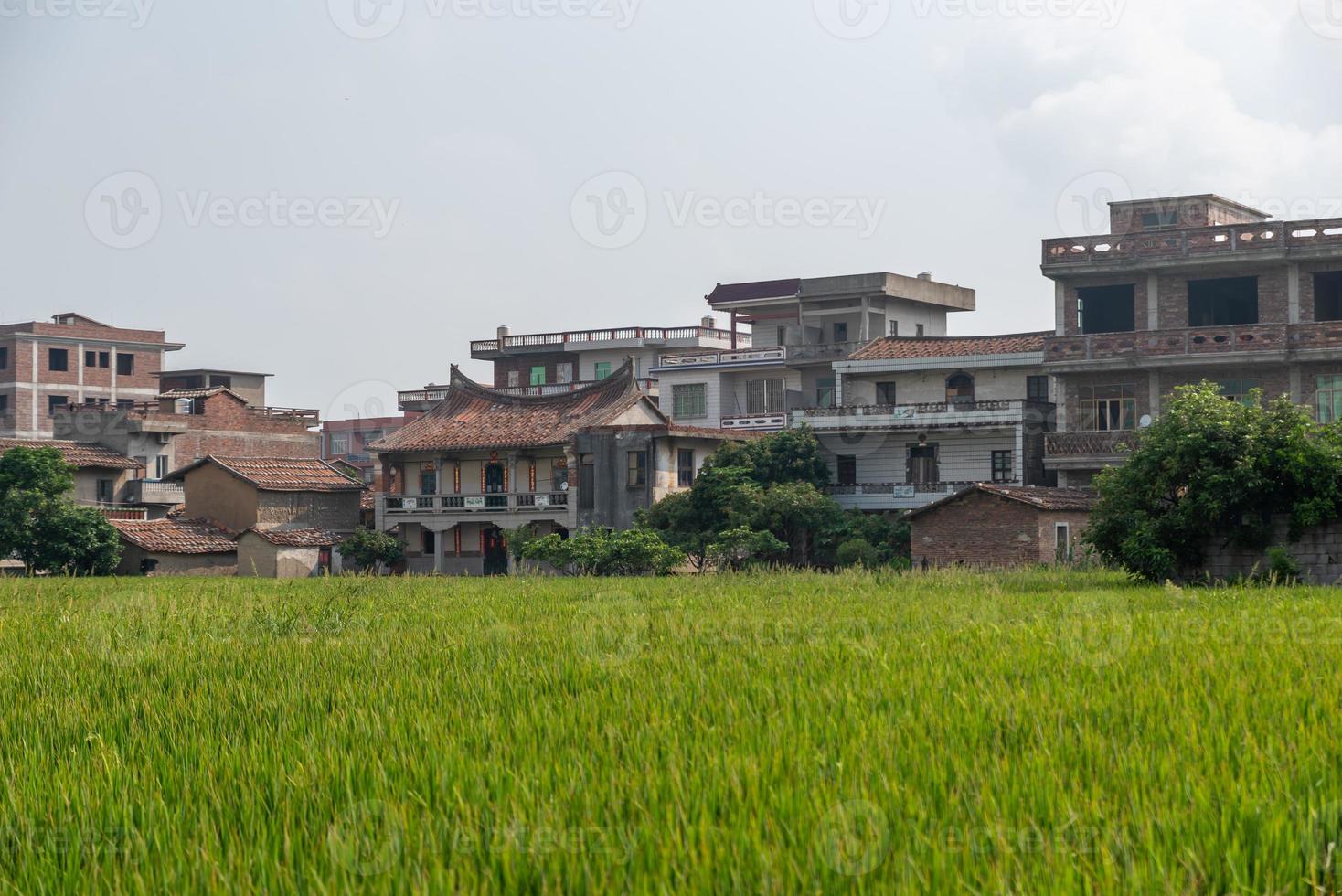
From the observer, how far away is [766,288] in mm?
58812

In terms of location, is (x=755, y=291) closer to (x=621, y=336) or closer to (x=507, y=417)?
(x=621, y=336)

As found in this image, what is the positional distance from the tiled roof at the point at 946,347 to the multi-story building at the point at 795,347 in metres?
2.77

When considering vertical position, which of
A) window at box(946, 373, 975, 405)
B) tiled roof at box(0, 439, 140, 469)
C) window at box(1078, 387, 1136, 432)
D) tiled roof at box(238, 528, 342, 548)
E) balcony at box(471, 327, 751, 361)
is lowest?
tiled roof at box(238, 528, 342, 548)

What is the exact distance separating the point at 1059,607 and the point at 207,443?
45006 millimetres

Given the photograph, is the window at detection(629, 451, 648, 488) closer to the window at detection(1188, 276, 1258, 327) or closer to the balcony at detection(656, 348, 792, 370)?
the balcony at detection(656, 348, 792, 370)

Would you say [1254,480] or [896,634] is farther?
[1254,480]

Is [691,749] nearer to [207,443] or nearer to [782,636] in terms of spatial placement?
[782,636]

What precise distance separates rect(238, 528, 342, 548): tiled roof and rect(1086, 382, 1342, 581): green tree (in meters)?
28.4

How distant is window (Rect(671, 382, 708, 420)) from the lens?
5456 centimetres

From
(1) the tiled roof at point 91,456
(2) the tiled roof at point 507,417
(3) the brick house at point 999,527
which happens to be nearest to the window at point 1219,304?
(3) the brick house at point 999,527

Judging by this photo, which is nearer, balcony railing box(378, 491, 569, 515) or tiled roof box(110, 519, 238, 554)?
tiled roof box(110, 519, 238, 554)

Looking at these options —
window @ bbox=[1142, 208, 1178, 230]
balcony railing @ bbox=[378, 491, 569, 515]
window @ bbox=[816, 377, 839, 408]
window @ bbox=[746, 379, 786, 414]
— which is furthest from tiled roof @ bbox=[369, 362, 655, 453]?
window @ bbox=[1142, 208, 1178, 230]

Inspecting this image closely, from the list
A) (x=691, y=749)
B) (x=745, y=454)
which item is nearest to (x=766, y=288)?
(x=745, y=454)

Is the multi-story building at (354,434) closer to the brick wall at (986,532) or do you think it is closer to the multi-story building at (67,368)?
the multi-story building at (67,368)
